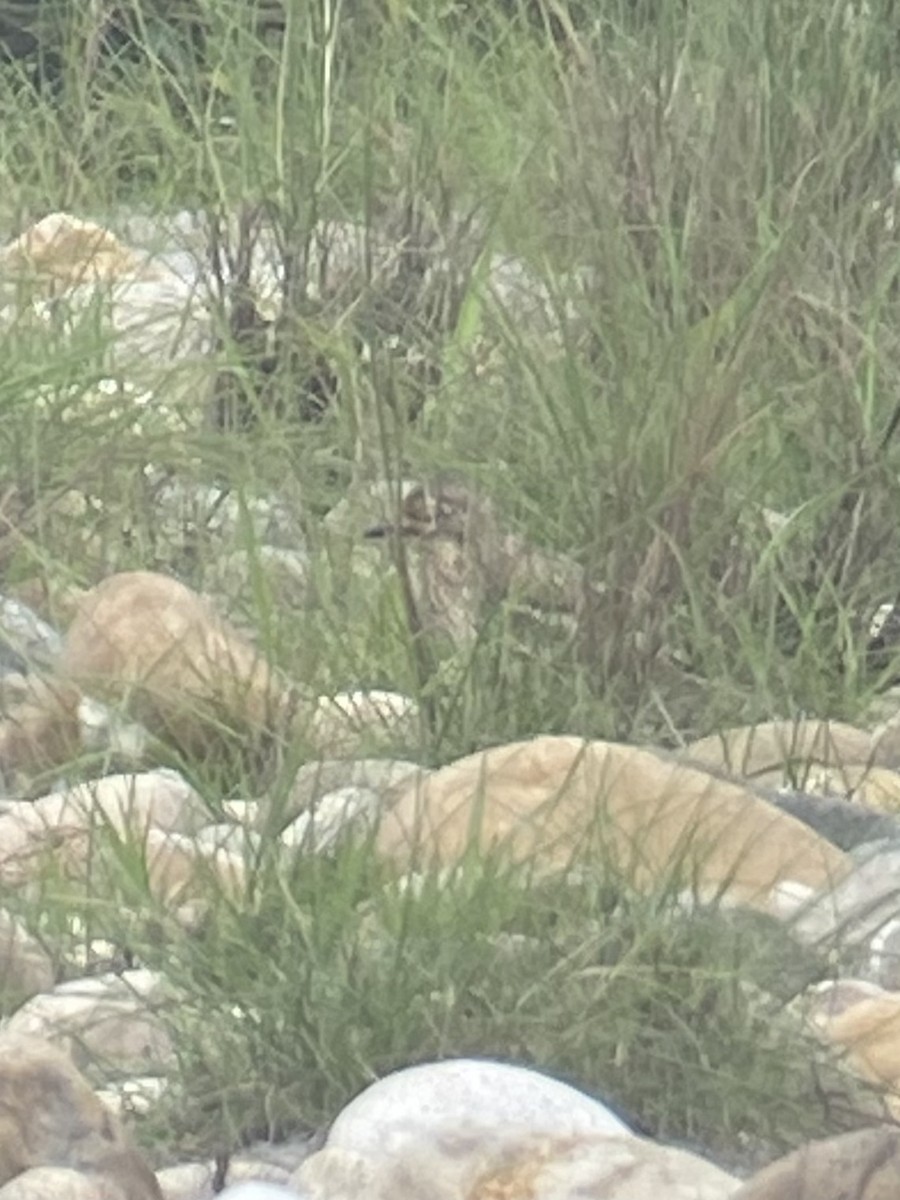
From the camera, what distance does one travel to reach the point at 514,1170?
209 cm

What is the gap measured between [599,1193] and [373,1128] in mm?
182

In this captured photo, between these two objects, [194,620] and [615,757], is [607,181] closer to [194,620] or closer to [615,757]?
[194,620]

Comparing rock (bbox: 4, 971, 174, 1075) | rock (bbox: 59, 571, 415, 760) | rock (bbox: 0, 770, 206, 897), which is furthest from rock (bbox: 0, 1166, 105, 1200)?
rock (bbox: 59, 571, 415, 760)

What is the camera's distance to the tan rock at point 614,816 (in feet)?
8.91

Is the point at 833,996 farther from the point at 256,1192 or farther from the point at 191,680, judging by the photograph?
the point at 191,680

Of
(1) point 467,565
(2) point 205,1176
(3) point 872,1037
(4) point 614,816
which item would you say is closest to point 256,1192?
(2) point 205,1176

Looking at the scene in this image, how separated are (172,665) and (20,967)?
80cm

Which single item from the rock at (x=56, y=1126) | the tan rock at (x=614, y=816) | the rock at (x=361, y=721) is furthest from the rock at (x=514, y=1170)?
the rock at (x=361, y=721)

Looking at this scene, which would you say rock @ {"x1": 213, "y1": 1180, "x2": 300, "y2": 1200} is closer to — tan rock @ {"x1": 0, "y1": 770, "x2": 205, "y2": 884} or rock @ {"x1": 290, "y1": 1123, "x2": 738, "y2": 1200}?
rock @ {"x1": 290, "y1": 1123, "x2": 738, "y2": 1200}

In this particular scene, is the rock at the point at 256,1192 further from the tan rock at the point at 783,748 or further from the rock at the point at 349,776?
the tan rock at the point at 783,748

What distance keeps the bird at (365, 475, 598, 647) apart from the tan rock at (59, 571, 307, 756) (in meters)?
0.21

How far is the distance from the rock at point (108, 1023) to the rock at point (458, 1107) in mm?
258

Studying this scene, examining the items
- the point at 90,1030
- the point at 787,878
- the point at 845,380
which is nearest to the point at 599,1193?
the point at 90,1030

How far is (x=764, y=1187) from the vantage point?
1.95 metres
